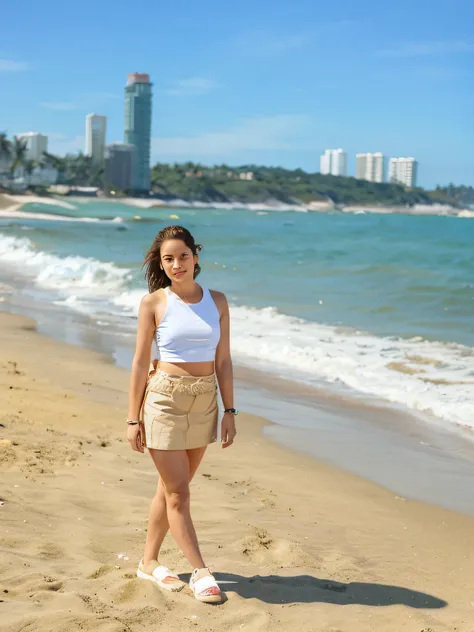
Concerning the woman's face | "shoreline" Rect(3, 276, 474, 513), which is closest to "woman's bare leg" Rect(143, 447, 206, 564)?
the woman's face

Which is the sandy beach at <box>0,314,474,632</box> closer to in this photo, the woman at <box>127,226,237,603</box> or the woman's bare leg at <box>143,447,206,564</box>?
the woman's bare leg at <box>143,447,206,564</box>

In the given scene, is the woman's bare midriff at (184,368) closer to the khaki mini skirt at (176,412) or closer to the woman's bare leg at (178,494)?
the khaki mini skirt at (176,412)

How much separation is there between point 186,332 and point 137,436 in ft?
1.56

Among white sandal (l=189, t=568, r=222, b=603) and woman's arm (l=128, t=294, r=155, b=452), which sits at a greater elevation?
woman's arm (l=128, t=294, r=155, b=452)

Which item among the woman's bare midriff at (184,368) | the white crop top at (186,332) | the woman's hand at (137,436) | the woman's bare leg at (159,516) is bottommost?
the woman's bare leg at (159,516)

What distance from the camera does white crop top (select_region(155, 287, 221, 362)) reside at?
342 cm

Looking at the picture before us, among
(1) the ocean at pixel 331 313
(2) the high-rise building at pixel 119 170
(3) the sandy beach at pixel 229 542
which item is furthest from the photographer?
(2) the high-rise building at pixel 119 170

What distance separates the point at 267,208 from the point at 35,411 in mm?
169186

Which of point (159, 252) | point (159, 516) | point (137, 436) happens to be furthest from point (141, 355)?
point (159, 516)

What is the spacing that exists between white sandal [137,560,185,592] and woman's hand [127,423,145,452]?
0.55 meters

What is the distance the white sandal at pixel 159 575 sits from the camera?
11.6 feet

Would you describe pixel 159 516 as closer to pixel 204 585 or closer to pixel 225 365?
pixel 204 585

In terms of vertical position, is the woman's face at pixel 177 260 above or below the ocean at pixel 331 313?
above

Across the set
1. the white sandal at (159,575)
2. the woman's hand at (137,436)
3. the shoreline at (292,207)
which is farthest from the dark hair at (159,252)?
the shoreline at (292,207)
